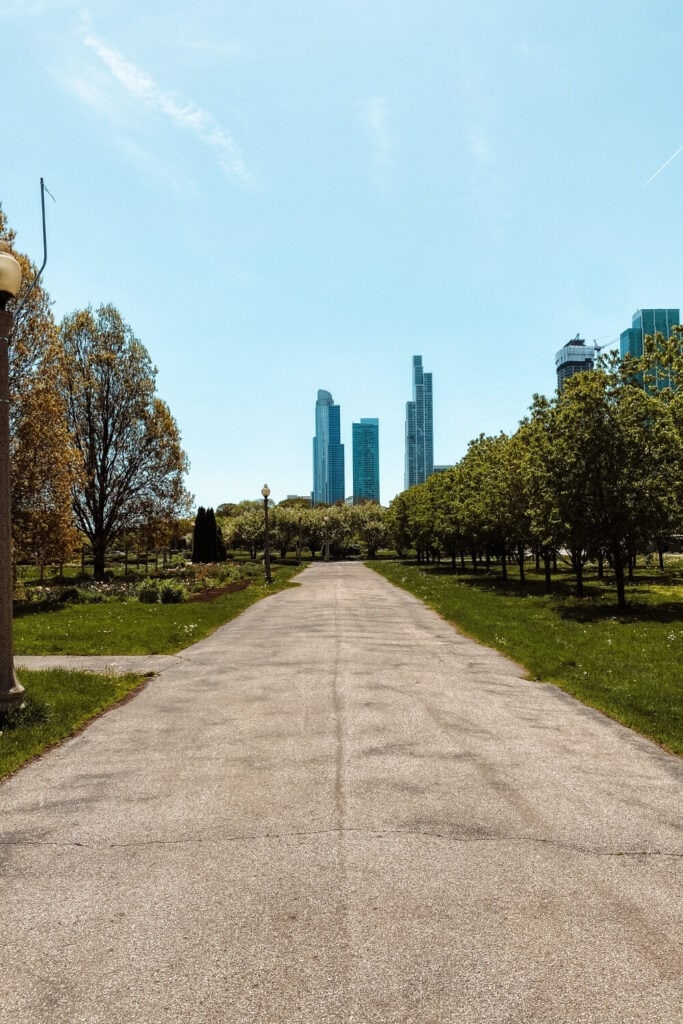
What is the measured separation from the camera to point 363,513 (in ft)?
313

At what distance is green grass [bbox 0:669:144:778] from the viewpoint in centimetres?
684

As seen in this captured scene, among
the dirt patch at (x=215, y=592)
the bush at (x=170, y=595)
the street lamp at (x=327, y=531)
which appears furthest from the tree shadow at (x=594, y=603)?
the street lamp at (x=327, y=531)

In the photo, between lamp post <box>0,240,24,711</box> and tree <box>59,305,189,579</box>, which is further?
tree <box>59,305,189,579</box>

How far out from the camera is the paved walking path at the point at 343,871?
3.02 metres

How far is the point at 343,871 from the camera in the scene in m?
4.14

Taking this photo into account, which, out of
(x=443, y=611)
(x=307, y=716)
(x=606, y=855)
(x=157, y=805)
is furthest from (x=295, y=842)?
(x=443, y=611)

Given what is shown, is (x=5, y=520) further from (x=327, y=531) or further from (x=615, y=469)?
(x=327, y=531)

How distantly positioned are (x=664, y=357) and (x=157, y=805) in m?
21.6

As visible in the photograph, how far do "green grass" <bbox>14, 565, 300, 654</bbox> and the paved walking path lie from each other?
5954mm

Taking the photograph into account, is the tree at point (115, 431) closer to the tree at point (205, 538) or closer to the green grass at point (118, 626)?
the green grass at point (118, 626)

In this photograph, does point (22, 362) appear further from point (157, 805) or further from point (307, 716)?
point (157, 805)

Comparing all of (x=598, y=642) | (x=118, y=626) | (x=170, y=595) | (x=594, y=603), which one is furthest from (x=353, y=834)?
(x=594, y=603)

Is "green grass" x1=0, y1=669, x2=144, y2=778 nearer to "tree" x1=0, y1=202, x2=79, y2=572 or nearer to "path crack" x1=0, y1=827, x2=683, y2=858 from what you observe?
"path crack" x1=0, y1=827, x2=683, y2=858

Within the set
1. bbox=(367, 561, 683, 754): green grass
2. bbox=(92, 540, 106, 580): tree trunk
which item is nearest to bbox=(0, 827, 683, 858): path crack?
bbox=(367, 561, 683, 754): green grass
